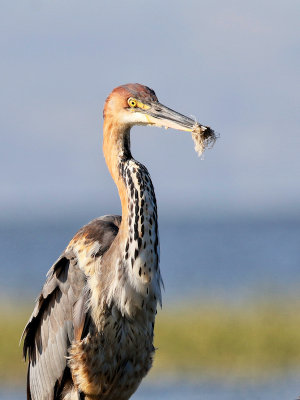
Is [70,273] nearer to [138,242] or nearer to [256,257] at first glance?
[138,242]

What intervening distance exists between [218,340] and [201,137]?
26.7ft

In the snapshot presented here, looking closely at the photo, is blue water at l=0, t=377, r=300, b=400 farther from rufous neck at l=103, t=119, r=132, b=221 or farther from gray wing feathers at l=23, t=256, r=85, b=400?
rufous neck at l=103, t=119, r=132, b=221

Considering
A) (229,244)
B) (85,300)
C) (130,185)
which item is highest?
(229,244)

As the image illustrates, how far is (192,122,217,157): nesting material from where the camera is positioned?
25.0ft

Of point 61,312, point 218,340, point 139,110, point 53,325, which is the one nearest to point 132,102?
point 139,110

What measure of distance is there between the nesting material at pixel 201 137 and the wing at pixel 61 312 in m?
1.05

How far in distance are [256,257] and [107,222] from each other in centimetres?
3302

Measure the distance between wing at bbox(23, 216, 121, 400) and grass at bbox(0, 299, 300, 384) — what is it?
5162mm

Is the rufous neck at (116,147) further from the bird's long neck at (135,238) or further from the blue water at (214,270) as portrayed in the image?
the blue water at (214,270)

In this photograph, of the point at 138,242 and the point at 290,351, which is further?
the point at 290,351

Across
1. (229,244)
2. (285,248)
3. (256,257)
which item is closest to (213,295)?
(256,257)

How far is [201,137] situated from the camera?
25.0 ft

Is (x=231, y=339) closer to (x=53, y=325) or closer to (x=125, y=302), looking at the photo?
(x=53, y=325)

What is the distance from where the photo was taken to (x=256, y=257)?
41062 millimetres
